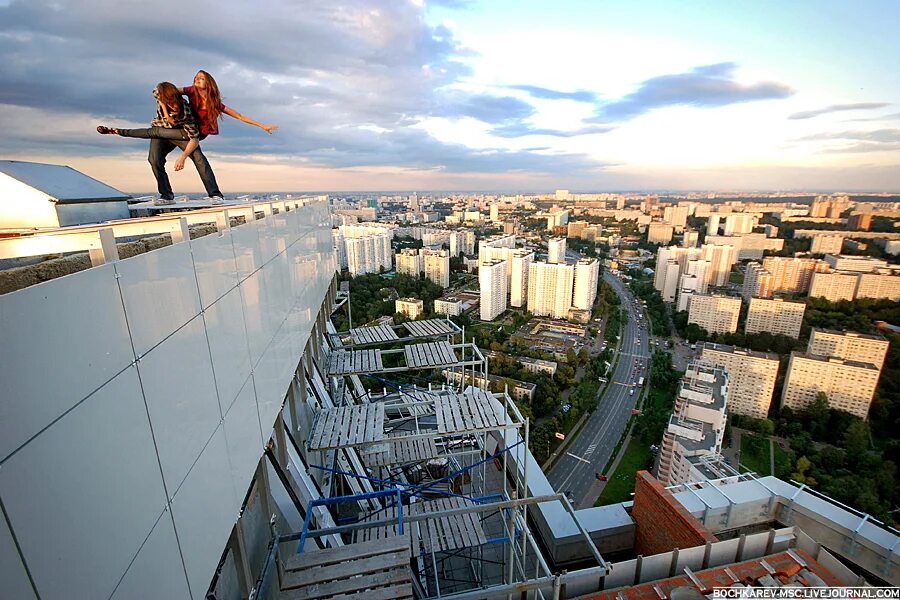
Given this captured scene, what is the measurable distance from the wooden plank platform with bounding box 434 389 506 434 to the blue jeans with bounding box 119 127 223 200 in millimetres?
2550

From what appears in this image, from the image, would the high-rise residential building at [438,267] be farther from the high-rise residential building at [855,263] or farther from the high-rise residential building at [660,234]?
the high-rise residential building at [660,234]

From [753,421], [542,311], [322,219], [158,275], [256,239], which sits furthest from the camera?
[542,311]

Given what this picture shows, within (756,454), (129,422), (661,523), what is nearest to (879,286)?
(756,454)

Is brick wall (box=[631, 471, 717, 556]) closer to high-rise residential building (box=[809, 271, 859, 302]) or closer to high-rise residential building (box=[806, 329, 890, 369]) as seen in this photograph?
high-rise residential building (box=[806, 329, 890, 369])

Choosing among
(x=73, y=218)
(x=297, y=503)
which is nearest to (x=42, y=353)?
(x=73, y=218)

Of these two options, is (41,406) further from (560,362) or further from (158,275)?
(560,362)

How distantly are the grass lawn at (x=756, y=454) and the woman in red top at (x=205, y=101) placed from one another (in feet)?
63.1

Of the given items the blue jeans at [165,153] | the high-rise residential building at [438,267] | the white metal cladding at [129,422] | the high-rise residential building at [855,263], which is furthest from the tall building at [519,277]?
the white metal cladding at [129,422]

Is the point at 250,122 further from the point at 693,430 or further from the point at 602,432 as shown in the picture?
the point at 602,432

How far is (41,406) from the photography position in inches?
30.8

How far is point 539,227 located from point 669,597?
6850 centimetres

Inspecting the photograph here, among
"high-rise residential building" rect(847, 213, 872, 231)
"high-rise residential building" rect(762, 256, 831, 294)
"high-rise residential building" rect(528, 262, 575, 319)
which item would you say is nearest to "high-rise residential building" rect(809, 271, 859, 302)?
"high-rise residential building" rect(762, 256, 831, 294)

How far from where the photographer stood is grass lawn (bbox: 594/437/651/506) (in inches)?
537

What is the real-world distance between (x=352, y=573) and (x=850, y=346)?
94.3 ft
